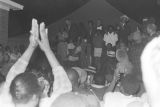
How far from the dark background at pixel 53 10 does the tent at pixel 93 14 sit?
1.33 ft

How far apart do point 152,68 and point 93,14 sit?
15297mm

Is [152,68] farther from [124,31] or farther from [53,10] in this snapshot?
[53,10]

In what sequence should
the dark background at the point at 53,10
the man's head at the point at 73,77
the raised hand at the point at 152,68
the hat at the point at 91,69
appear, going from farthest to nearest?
the dark background at the point at 53,10
the hat at the point at 91,69
the man's head at the point at 73,77
the raised hand at the point at 152,68

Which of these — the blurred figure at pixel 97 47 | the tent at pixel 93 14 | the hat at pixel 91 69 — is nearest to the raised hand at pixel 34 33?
the hat at pixel 91 69

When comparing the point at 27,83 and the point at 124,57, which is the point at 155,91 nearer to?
the point at 27,83

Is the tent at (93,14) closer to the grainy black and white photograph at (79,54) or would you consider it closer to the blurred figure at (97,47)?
the grainy black and white photograph at (79,54)

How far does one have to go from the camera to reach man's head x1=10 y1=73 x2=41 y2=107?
2508 millimetres

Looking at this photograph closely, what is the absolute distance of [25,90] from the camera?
8.21 feet

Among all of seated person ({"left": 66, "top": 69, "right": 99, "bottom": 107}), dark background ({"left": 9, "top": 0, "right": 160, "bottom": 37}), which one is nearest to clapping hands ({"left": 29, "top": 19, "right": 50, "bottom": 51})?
seated person ({"left": 66, "top": 69, "right": 99, "bottom": 107})

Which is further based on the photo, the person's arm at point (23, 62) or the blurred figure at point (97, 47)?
the blurred figure at point (97, 47)

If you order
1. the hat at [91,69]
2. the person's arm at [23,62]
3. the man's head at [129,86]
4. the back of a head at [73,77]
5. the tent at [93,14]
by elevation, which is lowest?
the hat at [91,69]

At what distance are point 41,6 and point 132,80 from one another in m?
11.6

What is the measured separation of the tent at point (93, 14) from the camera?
54.2 feet

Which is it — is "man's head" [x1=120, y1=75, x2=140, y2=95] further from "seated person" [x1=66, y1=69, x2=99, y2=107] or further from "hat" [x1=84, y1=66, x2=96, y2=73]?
"hat" [x1=84, y1=66, x2=96, y2=73]
